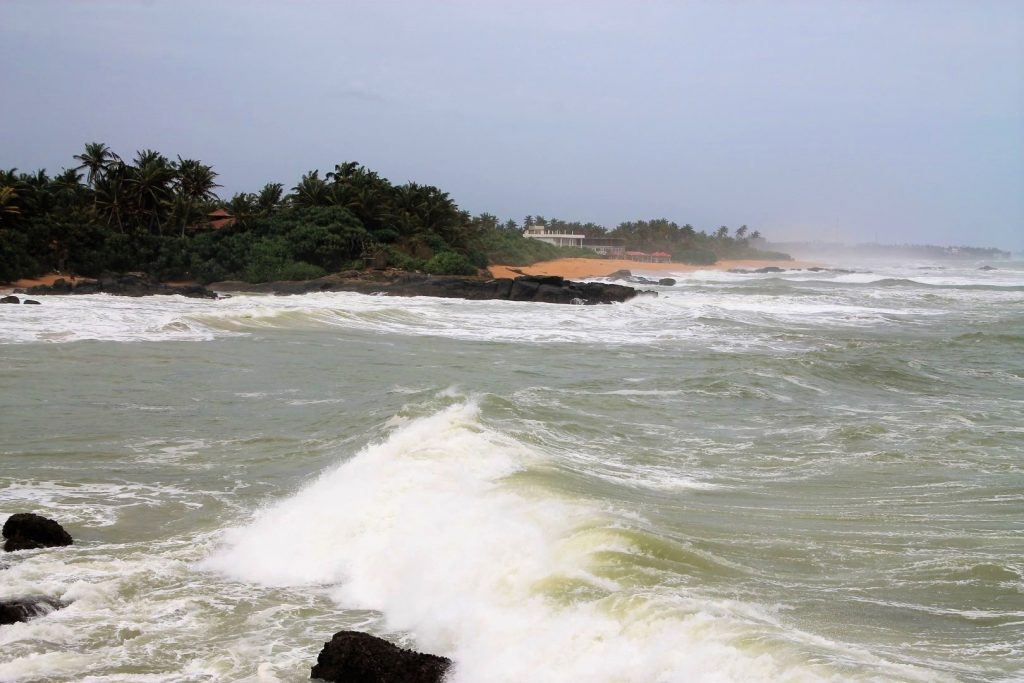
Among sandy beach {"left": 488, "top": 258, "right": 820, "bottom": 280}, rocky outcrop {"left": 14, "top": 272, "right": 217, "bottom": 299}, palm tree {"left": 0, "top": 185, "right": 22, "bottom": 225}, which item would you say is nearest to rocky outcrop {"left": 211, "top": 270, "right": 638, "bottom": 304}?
rocky outcrop {"left": 14, "top": 272, "right": 217, "bottom": 299}

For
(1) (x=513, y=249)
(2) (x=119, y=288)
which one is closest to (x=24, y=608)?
(2) (x=119, y=288)

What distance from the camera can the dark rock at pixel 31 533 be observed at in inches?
285

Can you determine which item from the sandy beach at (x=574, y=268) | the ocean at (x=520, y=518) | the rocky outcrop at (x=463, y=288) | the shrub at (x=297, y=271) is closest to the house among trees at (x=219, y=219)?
the shrub at (x=297, y=271)

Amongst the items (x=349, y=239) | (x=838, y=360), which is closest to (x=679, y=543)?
(x=838, y=360)

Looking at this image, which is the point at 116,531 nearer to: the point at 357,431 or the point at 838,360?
the point at 357,431

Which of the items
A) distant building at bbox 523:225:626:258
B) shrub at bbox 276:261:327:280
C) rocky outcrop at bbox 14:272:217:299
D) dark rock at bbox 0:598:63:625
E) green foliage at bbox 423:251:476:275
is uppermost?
distant building at bbox 523:225:626:258

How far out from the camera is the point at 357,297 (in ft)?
128

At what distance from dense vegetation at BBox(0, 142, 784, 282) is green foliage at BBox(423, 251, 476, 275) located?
0.16 feet

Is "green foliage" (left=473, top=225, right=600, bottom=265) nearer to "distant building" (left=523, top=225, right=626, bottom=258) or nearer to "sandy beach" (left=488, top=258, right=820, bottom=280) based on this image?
"sandy beach" (left=488, top=258, right=820, bottom=280)

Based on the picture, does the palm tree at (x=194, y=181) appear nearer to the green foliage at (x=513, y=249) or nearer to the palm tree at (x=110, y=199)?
the palm tree at (x=110, y=199)

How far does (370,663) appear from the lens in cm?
521

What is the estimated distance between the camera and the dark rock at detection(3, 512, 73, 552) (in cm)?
724

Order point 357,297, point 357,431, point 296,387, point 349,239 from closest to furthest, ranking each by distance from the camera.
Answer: point 357,431, point 296,387, point 357,297, point 349,239

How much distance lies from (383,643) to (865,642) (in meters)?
2.64
